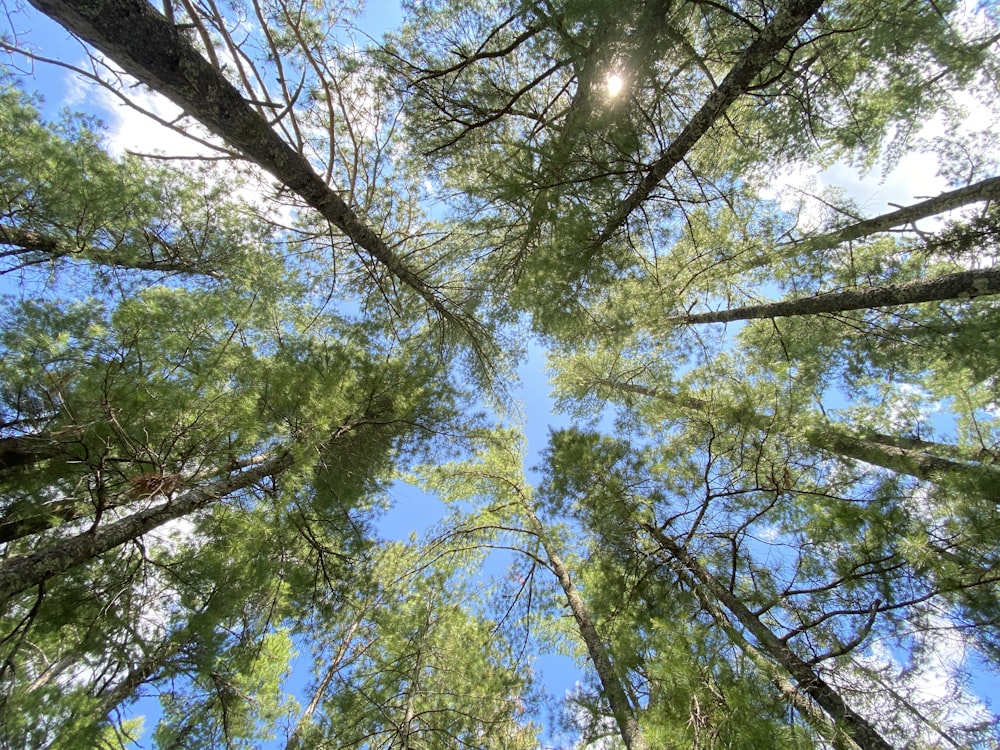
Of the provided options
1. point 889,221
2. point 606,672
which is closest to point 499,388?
point 606,672

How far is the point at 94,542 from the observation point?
279 cm

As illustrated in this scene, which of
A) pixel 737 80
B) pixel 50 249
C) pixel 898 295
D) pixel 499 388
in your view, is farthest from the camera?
pixel 499 388

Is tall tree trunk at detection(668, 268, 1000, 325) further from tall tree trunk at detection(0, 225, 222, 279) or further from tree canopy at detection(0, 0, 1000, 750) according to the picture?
tall tree trunk at detection(0, 225, 222, 279)

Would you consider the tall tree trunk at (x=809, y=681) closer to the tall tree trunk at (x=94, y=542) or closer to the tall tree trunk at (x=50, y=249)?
the tall tree trunk at (x=94, y=542)

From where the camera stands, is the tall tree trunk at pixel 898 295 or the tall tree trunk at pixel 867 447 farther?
the tall tree trunk at pixel 867 447

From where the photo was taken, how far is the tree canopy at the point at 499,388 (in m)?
2.50

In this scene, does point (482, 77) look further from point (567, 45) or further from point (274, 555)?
point (274, 555)

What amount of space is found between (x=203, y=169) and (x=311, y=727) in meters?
5.90

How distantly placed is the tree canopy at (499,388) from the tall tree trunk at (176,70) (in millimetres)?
16

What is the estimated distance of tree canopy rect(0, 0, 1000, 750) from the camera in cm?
250

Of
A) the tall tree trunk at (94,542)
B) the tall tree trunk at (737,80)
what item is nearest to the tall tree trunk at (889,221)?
the tall tree trunk at (737,80)

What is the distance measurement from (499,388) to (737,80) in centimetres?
400

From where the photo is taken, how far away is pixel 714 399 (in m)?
3.67

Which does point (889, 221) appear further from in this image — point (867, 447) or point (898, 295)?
point (867, 447)
